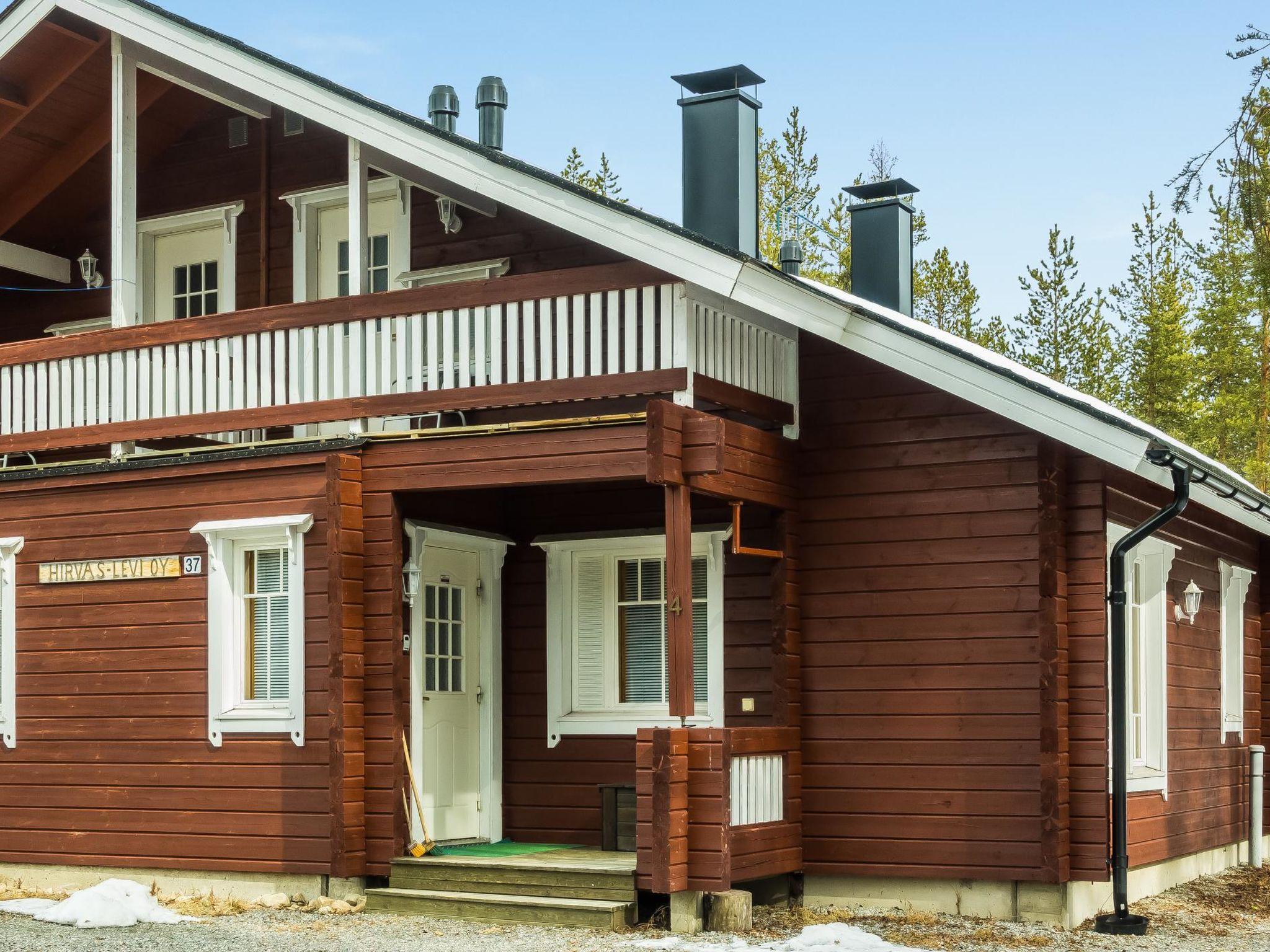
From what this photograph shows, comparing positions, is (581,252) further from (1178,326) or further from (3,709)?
(1178,326)

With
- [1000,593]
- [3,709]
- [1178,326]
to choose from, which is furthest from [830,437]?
[1178,326]

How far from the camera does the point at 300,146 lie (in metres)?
15.3

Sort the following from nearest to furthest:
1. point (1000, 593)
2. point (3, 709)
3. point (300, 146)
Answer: point (1000, 593) → point (3, 709) → point (300, 146)

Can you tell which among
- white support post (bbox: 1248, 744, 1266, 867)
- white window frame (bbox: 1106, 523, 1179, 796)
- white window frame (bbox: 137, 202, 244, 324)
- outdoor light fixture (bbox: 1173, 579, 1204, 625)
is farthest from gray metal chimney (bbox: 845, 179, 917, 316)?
white window frame (bbox: 137, 202, 244, 324)

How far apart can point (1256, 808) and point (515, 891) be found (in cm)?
805

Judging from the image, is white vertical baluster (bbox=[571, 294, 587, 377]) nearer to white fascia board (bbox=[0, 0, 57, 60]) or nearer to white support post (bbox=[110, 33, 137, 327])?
white support post (bbox=[110, 33, 137, 327])

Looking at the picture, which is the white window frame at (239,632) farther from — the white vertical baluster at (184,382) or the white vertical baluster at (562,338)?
the white vertical baluster at (562,338)

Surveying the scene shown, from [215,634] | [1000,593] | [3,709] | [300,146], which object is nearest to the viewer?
[1000,593]

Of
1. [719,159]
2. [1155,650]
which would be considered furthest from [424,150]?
[1155,650]

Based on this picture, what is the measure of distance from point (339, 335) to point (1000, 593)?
5.06 metres

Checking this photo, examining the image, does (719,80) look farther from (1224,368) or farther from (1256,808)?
(1224,368)

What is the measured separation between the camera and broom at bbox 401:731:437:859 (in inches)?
486

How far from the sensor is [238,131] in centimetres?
1559

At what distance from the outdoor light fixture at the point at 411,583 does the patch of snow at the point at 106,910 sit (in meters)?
2.67
